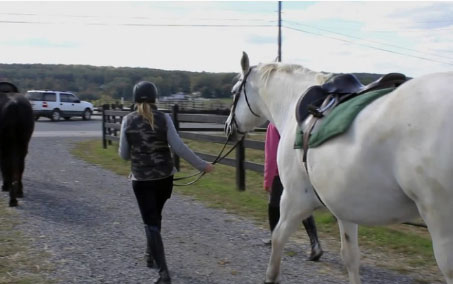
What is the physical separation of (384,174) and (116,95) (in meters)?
63.8

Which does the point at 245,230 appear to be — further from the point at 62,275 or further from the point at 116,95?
the point at 116,95

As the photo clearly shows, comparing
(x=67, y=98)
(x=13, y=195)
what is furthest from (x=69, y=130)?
(x=13, y=195)

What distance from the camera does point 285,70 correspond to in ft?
14.3

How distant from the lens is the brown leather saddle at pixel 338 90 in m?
3.36

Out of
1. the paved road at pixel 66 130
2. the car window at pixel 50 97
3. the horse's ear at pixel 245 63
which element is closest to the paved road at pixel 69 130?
the paved road at pixel 66 130

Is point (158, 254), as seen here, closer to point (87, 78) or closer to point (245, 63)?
point (245, 63)

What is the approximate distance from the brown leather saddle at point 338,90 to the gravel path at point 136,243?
5.69ft

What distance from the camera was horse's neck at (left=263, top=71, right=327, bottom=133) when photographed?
4160mm

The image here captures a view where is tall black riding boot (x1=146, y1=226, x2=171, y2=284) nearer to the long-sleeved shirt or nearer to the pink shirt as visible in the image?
the long-sleeved shirt

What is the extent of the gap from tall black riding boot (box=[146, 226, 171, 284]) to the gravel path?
0.55 ft

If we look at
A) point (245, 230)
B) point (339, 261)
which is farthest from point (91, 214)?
point (339, 261)

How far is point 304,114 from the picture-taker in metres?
3.63

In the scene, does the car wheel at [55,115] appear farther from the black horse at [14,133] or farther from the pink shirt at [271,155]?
the pink shirt at [271,155]

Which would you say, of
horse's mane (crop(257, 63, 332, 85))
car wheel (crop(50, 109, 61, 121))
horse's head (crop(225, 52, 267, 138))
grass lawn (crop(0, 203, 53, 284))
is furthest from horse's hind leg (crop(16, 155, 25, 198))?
car wheel (crop(50, 109, 61, 121))
